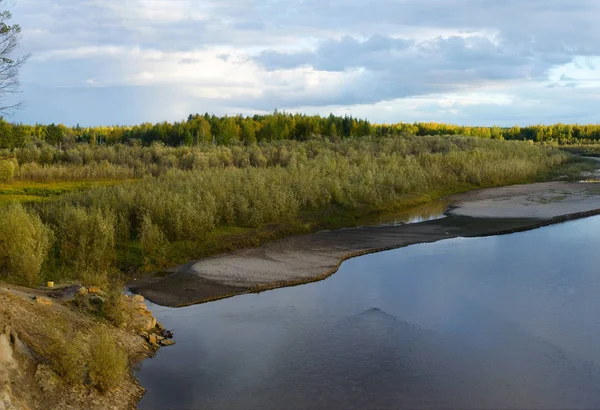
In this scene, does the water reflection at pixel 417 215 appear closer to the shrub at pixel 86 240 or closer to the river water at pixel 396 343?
the river water at pixel 396 343

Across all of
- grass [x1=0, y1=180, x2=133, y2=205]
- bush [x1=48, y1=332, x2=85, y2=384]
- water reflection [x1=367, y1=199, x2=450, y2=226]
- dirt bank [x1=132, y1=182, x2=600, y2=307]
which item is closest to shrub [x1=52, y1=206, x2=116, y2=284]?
dirt bank [x1=132, y1=182, x2=600, y2=307]

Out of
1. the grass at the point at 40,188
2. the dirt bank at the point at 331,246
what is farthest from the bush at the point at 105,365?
the grass at the point at 40,188

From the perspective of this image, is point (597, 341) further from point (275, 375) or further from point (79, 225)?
point (79, 225)

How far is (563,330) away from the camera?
36.6ft

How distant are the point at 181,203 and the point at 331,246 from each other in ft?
16.3

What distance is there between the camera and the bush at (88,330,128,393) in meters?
8.49

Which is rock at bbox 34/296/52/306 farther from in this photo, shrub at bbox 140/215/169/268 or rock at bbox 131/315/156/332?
shrub at bbox 140/215/169/268

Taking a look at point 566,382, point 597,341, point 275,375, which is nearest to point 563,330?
point 597,341

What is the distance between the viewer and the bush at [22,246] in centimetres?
1261

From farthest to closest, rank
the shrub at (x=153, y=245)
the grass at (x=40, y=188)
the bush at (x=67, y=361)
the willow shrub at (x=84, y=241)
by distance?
1. the grass at (x=40, y=188)
2. the shrub at (x=153, y=245)
3. the willow shrub at (x=84, y=241)
4. the bush at (x=67, y=361)

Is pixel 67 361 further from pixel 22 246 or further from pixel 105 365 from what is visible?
pixel 22 246

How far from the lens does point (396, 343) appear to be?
414 inches

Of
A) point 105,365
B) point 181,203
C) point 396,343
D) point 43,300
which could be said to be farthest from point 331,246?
point 105,365

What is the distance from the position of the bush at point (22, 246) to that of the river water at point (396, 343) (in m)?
2.91
